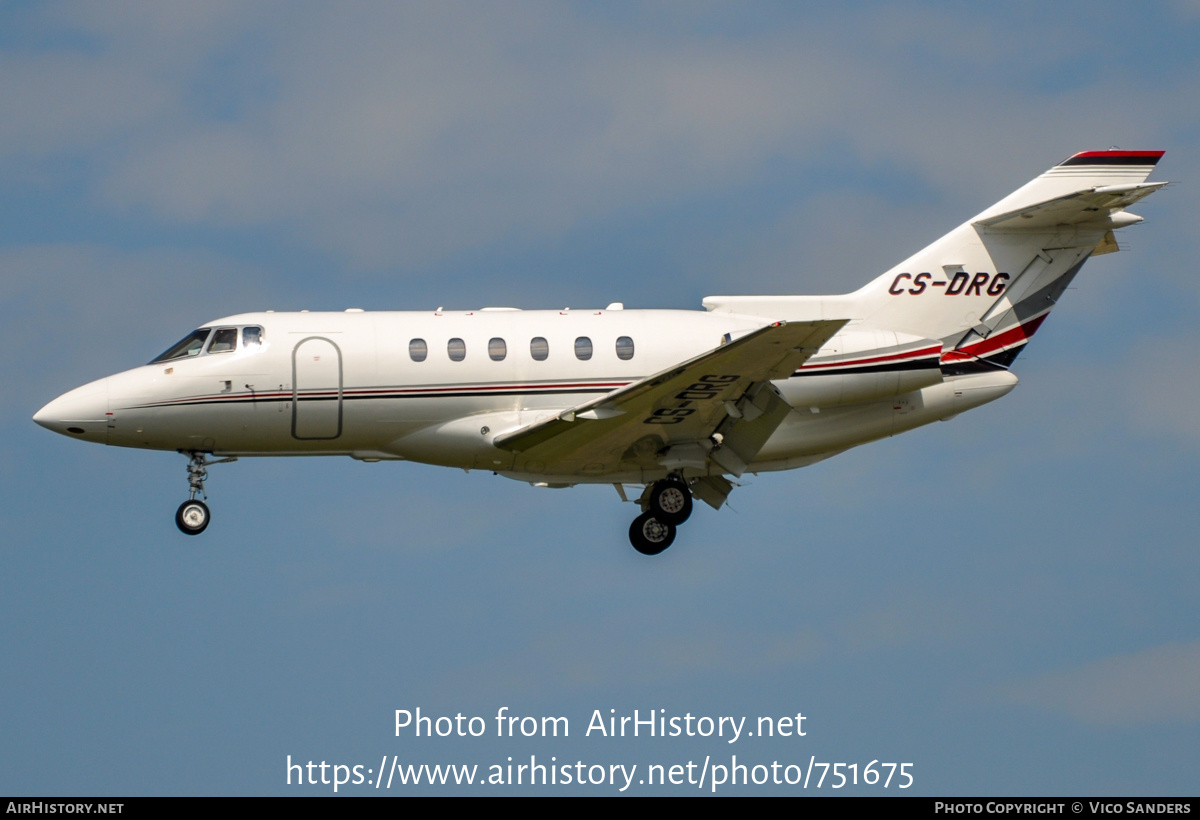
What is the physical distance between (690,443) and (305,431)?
6.65 metres

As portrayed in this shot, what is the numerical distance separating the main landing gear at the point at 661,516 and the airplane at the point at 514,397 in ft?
0.08

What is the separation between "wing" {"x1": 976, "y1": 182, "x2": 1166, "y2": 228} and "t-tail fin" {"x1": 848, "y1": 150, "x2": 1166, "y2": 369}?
0.02 m

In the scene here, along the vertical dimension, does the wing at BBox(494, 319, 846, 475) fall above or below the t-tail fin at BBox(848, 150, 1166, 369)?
below

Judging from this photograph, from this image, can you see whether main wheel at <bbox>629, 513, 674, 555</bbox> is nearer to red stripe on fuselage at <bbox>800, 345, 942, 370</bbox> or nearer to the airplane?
the airplane

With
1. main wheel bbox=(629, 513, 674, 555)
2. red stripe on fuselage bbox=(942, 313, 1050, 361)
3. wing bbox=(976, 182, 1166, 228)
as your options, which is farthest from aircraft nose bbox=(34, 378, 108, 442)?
wing bbox=(976, 182, 1166, 228)

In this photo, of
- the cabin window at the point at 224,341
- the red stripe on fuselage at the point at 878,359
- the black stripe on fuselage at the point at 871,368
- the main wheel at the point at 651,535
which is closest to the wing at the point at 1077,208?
the red stripe on fuselage at the point at 878,359

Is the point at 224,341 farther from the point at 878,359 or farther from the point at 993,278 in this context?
the point at 993,278

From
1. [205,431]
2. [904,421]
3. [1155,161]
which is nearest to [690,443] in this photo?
[904,421]

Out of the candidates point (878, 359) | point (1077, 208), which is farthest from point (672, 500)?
point (1077, 208)

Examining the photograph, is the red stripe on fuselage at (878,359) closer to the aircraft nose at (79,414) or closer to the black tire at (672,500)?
the black tire at (672,500)

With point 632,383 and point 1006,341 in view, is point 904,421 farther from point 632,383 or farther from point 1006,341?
point 632,383

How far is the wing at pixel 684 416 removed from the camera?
2484cm

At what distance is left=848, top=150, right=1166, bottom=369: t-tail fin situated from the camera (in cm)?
2962

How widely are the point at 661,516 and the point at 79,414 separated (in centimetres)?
1028
